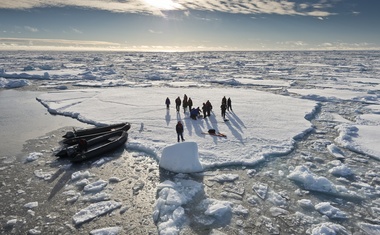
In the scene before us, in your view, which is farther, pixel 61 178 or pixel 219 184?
pixel 61 178

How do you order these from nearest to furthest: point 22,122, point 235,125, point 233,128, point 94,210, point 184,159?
point 94,210 < point 184,159 < point 233,128 < point 235,125 < point 22,122

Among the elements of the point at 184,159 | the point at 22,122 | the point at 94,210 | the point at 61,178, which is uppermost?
the point at 184,159

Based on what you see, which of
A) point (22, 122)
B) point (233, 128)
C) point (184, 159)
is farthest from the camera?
point (22, 122)

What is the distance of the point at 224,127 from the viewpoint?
15.2 metres

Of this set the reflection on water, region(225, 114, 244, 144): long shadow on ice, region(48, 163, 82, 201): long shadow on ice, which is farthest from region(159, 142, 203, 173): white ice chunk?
the reflection on water

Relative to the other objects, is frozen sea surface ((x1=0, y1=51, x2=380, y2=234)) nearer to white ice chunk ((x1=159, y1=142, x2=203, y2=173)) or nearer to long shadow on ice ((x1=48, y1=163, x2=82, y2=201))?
long shadow on ice ((x1=48, y1=163, x2=82, y2=201))

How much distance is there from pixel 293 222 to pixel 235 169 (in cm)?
346

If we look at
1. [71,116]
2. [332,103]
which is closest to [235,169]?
[71,116]

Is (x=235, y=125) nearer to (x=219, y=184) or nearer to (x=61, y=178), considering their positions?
(x=219, y=184)

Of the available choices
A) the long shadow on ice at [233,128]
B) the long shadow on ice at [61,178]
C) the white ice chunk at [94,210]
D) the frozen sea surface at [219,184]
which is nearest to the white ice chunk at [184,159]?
the frozen sea surface at [219,184]

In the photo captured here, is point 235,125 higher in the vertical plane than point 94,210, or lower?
higher

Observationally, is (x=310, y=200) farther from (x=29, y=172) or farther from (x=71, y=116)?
(x=71, y=116)

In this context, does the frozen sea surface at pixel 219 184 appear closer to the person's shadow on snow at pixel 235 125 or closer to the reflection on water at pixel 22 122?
the person's shadow on snow at pixel 235 125

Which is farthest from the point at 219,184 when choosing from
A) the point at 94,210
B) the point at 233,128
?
the point at 233,128
